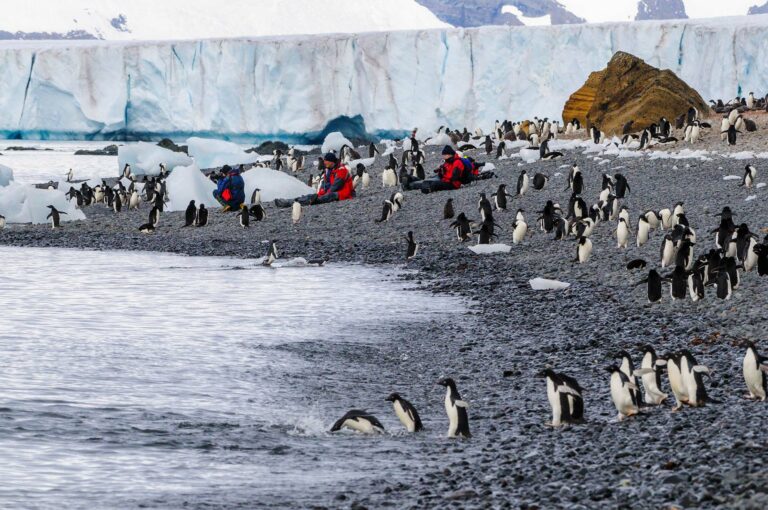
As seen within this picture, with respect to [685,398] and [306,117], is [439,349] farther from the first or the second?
[306,117]

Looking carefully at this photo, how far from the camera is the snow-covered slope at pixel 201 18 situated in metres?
125

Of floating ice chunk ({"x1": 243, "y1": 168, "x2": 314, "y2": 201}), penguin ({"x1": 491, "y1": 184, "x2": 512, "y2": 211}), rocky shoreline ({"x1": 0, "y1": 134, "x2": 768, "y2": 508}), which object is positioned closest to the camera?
rocky shoreline ({"x1": 0, "y1": 134, "x2": 768, "y2": 508})

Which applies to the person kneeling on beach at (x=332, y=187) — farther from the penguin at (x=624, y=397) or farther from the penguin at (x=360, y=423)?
the penguin at (x=624, y=397)

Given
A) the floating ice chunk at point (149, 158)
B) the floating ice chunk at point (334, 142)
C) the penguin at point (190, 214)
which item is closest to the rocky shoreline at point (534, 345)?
the penguin at point (190, 214)

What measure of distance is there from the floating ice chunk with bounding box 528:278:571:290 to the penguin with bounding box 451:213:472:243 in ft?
11.2

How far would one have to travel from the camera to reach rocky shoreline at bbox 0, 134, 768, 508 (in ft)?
15.7

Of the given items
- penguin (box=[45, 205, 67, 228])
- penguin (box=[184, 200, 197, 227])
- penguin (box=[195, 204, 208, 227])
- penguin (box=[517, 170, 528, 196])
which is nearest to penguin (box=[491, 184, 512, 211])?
penguin (box=[517, 170, 528, 196])

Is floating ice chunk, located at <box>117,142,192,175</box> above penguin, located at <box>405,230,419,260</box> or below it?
above

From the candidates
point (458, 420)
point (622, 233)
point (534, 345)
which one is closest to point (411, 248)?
point (622, 233)

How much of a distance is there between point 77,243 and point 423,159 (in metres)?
8.60

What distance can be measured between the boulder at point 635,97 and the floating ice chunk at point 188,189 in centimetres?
904

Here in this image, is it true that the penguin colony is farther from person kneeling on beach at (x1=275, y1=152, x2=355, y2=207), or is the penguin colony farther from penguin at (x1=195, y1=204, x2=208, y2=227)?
person kneeling on beach at (x1=275, y1=152, x2=355, y2=207)

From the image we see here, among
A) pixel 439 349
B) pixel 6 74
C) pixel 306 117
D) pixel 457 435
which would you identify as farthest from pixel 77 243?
pixel 6 74

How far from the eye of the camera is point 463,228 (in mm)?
14695
